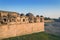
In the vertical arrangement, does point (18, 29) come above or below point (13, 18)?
below

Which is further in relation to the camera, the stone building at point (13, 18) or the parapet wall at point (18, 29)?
the stone building at point (13, 18)

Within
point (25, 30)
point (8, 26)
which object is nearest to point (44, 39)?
point (25, 30)

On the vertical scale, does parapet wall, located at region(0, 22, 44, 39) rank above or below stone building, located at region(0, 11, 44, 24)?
below

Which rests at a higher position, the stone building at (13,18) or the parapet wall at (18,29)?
the stone building at (13,18)

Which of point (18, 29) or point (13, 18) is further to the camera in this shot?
point (18, 29)

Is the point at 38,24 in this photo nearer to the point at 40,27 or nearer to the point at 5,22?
the point at 40,27

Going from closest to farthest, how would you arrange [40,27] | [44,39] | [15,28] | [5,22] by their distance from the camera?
[5,22], [15,28], [44,39], [40,27]

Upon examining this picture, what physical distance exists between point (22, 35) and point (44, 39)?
2932 mm

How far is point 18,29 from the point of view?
1831 cm

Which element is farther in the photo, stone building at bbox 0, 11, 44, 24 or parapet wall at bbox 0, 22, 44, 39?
stone building at bbox 0, 11, 44, 24

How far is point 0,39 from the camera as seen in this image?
1541 centimetres

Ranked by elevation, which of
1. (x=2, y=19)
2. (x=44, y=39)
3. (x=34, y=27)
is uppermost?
(x=2, y=19)

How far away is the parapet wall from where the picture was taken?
16.0 metres

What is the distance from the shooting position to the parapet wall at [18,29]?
1602cm
